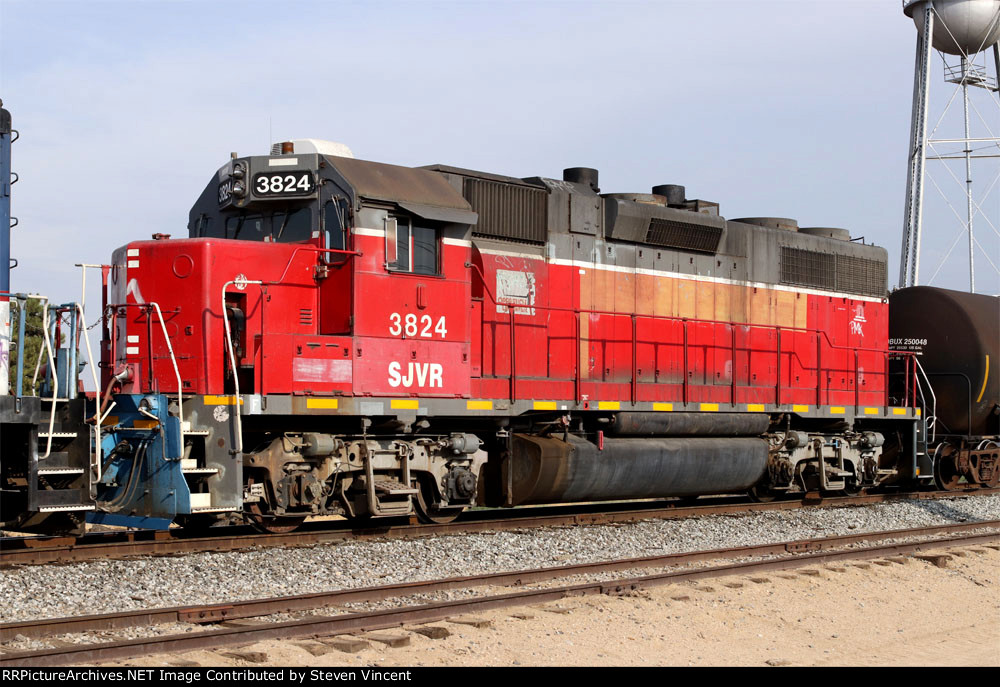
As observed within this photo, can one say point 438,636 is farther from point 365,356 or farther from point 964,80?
point 964,80

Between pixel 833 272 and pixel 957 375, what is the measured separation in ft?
10.5

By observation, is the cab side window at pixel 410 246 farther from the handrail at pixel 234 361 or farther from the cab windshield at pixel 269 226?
the handrail at pixel 234 361

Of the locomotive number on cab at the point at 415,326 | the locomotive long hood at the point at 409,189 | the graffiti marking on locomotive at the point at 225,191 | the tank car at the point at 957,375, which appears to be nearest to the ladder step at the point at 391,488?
the locomotive number on cab at the point at 415,326

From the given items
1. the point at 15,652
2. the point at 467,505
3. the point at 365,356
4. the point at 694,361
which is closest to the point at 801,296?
the point at 694,361

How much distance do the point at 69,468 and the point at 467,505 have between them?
14.0 ft

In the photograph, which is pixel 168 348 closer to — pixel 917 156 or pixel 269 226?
pixel 269 226

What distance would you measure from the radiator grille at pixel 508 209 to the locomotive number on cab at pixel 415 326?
1339 mm

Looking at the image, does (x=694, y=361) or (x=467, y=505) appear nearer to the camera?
(x=467, y=505)

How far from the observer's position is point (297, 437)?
10.2 m

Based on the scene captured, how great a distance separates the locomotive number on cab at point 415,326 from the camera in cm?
1059

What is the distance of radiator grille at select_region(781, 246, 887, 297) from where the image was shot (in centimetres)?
1538

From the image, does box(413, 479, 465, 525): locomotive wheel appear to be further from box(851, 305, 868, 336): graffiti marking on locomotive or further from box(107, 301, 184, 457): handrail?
box(851, 305, 868, 336): graffiti marking on locomotive

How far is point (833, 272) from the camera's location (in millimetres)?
16000

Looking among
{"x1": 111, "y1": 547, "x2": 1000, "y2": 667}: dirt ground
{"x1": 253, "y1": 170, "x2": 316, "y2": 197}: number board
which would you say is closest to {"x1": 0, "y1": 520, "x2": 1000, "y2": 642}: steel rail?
{"x1": 111, "y1": 547, "x2": 1000, "y2": 667}: dirt ground
